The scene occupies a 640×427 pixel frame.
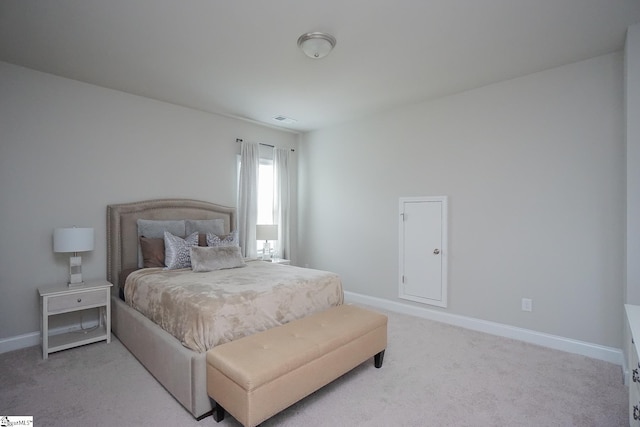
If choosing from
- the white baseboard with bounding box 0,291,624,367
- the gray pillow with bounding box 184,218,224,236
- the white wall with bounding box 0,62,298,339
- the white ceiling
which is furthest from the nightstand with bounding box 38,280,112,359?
the white ceiling

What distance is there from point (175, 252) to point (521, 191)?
3.61 meters

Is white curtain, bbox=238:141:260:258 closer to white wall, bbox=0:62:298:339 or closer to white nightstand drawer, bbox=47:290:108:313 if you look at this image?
white wall, bbox=0:62:298:339

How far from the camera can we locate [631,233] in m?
2.43

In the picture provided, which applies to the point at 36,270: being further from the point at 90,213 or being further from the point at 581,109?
the point at 581,109

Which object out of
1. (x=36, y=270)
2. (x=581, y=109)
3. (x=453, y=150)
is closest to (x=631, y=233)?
(x=581, y=109)

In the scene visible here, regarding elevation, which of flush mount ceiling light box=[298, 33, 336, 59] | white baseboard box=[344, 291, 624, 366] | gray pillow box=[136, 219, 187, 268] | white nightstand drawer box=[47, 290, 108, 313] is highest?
flush mount ceiling light box=[298, 33, 336, 59]

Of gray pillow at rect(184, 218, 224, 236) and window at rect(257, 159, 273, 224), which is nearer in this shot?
gray pillow at rect(184, 218, 224, 236)

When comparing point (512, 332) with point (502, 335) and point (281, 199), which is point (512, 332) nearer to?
point (502, 335)

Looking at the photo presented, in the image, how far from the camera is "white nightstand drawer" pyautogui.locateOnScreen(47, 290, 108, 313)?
287cm

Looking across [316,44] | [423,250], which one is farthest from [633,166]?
[316,44]

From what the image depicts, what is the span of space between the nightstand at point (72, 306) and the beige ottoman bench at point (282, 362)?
1.77m

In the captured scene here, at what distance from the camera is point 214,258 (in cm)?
336

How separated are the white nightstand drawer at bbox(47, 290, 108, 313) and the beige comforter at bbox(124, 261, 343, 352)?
0.22 metres

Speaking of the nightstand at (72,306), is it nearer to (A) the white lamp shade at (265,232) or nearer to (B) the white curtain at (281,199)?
(A) the white lamp shade at (265,232)
